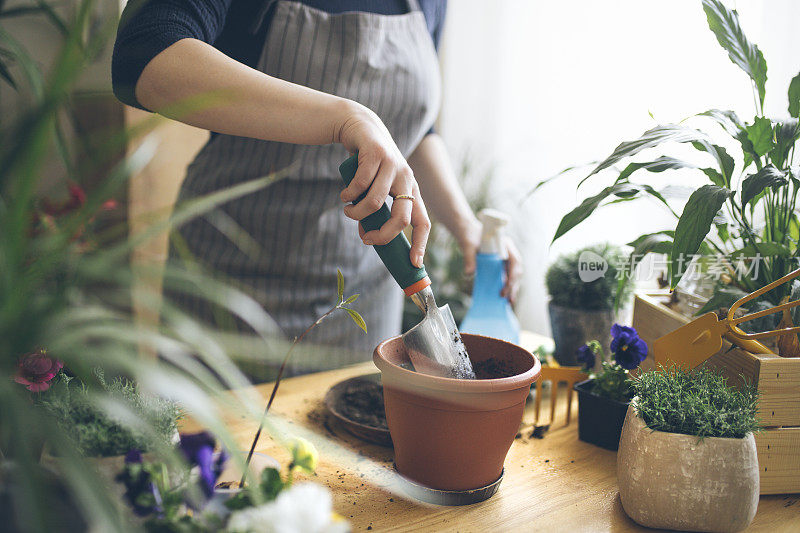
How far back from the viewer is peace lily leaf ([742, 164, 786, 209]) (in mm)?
658

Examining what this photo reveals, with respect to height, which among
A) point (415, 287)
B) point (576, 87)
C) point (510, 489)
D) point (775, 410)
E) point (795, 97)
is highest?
point (576, 87)

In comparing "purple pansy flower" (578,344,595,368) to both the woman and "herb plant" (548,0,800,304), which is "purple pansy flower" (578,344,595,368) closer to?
"herb plant" (548,0,800,304)

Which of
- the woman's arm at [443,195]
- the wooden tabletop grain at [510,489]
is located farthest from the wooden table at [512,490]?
the woman's arm at [443,195]

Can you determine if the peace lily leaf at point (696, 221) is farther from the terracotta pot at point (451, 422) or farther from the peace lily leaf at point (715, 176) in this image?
the terracotta pot at point (451, 422)

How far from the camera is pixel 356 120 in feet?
2.43

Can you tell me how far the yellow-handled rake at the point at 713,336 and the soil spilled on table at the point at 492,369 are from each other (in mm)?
194

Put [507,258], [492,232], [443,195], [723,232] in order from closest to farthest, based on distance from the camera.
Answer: [723,232] → [492,232] → [507,258] → [443,195]

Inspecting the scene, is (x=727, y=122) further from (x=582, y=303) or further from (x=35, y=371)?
(x=35, y=371)

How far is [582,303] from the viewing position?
1090mm

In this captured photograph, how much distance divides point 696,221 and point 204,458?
55cm

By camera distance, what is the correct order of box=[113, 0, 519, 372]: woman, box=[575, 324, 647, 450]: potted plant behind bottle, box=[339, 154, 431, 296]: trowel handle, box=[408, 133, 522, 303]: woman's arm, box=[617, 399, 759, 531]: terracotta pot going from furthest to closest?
box=[408, 133, 522, 303]: woman's arm → box=[113, 0, 519, 372]: woman → box=[575, 324, 647, 450]: potted plant behind bottle → box=[339, 154, 431, 296]: trowel handle → box=[617, 399, 759, 531]: terracotta pot

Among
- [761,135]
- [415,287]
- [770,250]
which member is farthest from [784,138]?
[415,287]

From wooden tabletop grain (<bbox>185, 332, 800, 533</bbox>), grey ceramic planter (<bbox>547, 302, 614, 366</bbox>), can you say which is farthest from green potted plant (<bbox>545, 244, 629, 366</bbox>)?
wooden tabletop grain (<bbox>185, 332, 800, 533</bbox>)

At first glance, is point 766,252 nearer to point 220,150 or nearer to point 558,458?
point 558,458
